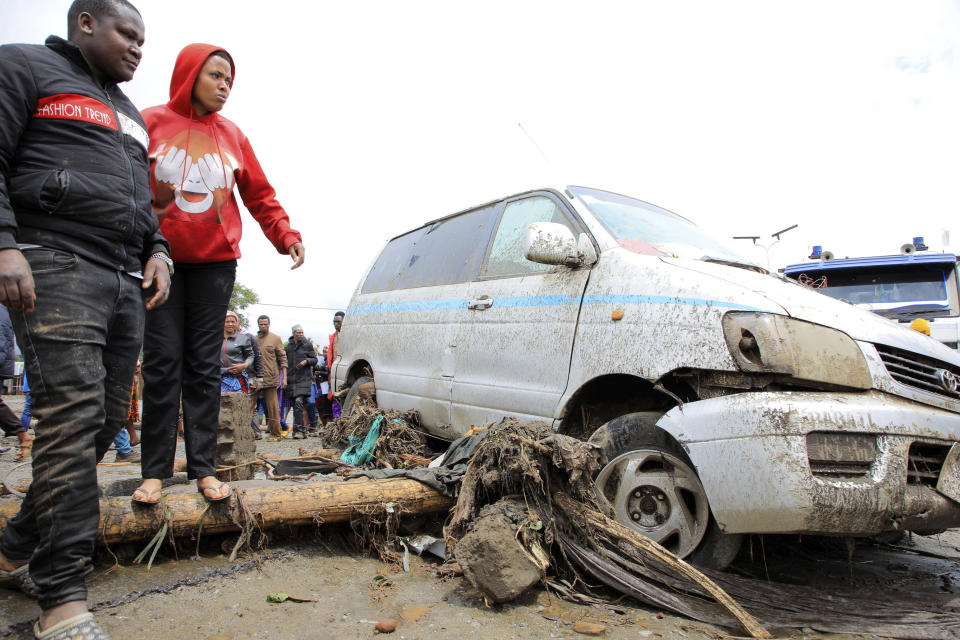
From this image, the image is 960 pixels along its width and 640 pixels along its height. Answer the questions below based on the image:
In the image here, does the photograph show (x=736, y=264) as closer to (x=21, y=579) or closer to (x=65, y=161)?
(x=65, y=161)

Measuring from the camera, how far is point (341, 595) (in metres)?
2.33

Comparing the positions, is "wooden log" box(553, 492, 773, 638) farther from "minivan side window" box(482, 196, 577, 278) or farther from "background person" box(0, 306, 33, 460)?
"background person" box(0, 306, 33, 460)

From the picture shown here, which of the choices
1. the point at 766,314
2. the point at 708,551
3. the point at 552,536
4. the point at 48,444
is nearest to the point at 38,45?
the point at 48,444

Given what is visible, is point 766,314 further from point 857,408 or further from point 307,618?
point 307,618

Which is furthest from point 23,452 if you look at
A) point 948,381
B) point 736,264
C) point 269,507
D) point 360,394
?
point 948,381

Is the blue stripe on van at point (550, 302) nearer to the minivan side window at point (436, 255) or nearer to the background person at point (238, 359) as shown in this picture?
the minivan side window at point (436, 255)

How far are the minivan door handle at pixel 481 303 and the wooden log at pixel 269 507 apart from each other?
47.0 inches

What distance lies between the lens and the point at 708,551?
2404 mm

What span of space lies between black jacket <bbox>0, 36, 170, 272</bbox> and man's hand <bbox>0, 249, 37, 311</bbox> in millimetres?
41

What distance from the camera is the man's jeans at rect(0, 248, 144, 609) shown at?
1733mm

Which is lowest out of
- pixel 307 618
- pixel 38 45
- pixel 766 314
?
pixel 307 618

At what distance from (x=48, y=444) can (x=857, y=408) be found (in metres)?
2.69

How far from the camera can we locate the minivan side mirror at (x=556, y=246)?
9.82ft

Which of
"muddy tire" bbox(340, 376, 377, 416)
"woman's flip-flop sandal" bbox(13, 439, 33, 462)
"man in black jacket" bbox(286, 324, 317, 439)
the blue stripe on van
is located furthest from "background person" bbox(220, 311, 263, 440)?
the blue stripe on van
